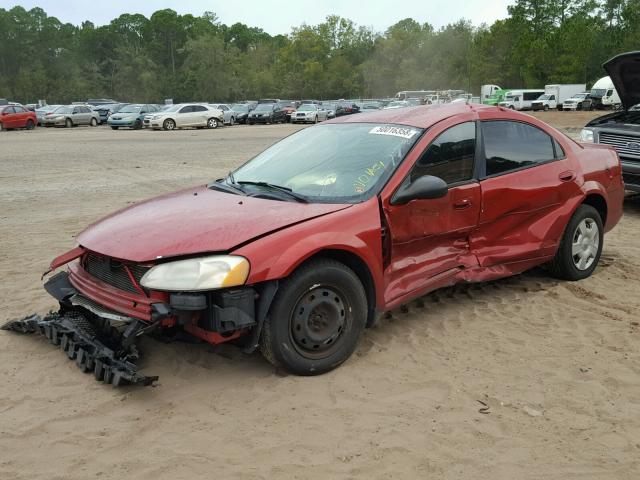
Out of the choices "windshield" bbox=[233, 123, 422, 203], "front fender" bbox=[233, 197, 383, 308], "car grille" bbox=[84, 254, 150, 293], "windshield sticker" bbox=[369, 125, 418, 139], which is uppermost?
"windshield sticker" bbox=[369, 125, 418, 139]

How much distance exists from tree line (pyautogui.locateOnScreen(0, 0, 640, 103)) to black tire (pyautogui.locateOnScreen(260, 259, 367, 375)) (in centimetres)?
7512

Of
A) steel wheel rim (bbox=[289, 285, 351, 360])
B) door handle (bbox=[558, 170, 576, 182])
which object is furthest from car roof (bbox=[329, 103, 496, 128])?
steel wheel rim (bbox=[289, 285, 351, 360])

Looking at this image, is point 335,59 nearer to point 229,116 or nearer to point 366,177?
point 229,116

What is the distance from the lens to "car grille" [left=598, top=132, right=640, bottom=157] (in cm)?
853

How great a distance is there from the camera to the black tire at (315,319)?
3643 mm

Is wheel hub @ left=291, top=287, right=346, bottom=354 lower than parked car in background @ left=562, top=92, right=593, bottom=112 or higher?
lower

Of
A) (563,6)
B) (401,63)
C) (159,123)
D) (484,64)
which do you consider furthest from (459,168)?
(401,63)

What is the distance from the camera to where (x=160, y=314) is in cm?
338

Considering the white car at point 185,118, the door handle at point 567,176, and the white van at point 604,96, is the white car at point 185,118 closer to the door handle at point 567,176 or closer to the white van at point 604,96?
the white van at point 604,96

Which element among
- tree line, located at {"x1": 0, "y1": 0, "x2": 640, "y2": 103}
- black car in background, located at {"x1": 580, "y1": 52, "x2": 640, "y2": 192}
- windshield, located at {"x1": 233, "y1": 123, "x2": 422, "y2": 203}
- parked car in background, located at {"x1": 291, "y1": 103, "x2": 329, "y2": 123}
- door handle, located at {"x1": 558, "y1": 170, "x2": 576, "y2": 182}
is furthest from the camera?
tree line, located at {"x1": 0, "y1": 0, "x2": 640, "y2": 103}

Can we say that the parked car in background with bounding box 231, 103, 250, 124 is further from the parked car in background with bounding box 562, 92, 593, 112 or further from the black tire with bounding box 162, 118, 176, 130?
the parked car in background with bounding box 562, 92, 593, 112

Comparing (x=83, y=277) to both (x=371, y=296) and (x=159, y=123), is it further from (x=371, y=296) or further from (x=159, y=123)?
(x=159, y=123)

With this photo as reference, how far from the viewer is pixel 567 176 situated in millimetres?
5402

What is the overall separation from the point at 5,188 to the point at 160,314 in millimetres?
10050
